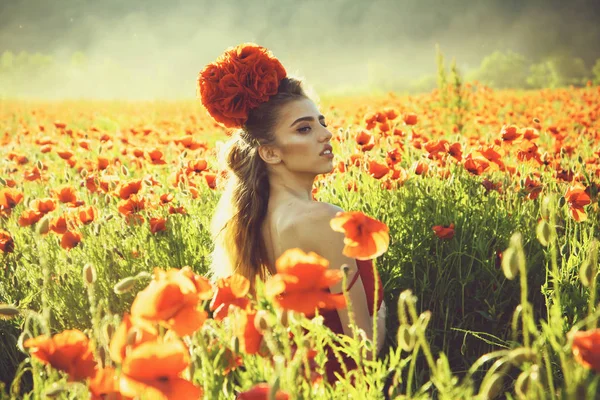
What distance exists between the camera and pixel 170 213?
299 centimetres

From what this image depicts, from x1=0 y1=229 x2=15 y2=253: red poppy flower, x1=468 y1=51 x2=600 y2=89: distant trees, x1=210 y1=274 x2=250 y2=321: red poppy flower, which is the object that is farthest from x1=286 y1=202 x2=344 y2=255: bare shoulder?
x1=468 y1=51 x2=600 y2=89: distant trees

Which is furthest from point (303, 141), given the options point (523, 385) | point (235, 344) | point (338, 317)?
point (523, 385)

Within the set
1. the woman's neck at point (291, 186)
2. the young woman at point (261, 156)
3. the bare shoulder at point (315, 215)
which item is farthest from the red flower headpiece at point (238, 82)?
the bare shoulder at point (315, 215)

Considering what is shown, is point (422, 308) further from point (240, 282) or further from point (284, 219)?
point (240, 282)

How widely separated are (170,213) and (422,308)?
4.39 ft

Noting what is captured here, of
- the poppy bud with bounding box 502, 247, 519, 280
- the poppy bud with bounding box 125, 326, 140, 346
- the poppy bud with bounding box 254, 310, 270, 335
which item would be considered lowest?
the poppy bud with bounding box 125, 326, 140, 346

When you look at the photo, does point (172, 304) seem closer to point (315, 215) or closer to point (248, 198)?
point (315, 215)

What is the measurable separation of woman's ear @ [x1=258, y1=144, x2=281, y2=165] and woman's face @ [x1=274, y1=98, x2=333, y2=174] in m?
0.01

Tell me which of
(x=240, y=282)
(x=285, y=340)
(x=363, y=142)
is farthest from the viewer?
(x=363, y=142)

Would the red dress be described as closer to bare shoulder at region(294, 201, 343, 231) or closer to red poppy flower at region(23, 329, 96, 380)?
bare shoulder at region(294, 201, 343, 231)

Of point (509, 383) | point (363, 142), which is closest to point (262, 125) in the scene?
point (363, 142)

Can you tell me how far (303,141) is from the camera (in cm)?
226

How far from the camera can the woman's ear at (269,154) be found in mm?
2297

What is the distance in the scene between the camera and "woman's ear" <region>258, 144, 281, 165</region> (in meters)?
2.30
